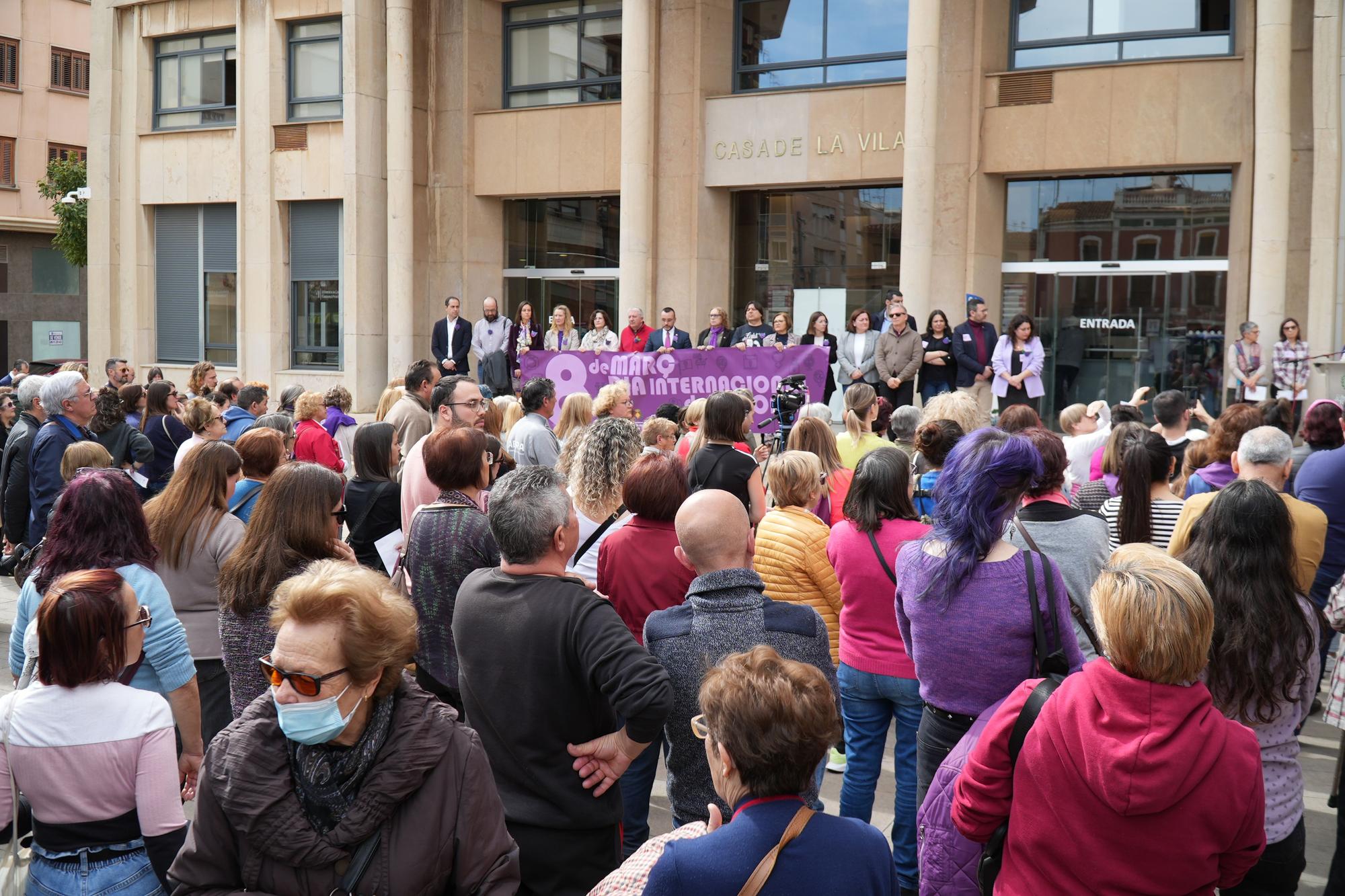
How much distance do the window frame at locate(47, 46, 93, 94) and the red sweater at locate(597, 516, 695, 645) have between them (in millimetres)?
52844

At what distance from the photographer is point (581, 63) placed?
77.6 feet

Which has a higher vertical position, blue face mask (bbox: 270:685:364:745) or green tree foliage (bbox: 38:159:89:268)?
green tree foliage (bbox: 38:159:89:268)

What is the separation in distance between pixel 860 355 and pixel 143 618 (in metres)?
13.9

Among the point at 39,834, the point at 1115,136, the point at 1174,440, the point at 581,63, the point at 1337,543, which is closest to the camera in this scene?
the point at 39,834

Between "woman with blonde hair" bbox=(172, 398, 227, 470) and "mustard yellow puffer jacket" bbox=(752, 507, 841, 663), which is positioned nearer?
"mustard yellow puffer jacket" bbox=(752, 507, 841, 663)

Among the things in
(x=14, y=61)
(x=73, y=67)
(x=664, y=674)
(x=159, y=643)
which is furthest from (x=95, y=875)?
(x=73, y=67)

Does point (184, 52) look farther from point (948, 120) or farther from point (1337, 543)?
point (1337, 543)

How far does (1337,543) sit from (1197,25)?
13.9 m

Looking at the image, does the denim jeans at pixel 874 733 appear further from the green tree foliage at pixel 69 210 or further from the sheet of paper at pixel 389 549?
the green tree foliage at pixel 69 210

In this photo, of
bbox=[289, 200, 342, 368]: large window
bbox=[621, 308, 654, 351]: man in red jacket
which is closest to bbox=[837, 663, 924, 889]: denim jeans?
bbox=[621, 308, 654, 351]: man in red jacket

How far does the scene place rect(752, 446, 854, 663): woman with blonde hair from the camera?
18.2ft

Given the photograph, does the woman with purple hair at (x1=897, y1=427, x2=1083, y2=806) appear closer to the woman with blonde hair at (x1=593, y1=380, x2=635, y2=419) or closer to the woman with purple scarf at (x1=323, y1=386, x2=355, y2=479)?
the woman with blonde hair at (x1=593, y1=380, x2=635, y2=419)

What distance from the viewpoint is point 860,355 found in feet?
55.8

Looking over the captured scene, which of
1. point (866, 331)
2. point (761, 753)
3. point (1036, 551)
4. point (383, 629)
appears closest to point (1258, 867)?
point (1036, 551)
